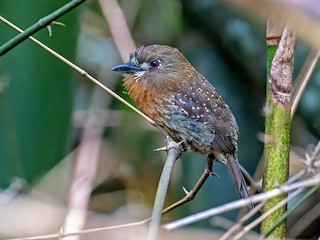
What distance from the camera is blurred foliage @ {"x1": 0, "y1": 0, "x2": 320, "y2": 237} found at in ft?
7.79

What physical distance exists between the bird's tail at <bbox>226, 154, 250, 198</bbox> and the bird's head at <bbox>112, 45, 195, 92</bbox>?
1.43 feet

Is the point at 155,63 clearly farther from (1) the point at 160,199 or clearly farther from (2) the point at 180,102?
(1) the point at 160,199

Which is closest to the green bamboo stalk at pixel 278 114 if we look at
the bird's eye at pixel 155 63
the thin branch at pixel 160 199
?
the thin branch at pixel 160 199

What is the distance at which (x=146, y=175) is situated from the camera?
12.3ft

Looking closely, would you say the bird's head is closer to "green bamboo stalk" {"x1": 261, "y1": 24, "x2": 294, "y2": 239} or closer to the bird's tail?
the bird's tail

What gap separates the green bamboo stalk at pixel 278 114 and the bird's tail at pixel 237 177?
28.6 inches

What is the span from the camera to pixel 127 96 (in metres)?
3.75

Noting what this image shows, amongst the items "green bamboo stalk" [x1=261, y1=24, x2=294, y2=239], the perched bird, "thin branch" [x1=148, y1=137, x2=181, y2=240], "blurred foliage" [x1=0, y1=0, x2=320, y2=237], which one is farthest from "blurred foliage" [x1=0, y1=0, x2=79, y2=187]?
"green bamboo stalk" [x1=261, y1=24, x2=294, y2=239]

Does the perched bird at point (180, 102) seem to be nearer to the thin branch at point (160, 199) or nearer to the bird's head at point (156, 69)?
the bird's head at point (156, 69)

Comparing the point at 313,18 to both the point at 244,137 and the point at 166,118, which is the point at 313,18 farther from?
the point at 244,137

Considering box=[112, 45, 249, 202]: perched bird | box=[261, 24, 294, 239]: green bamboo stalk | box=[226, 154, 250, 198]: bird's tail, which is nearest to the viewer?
box=[261, 24, 294, 239]: green bamboo stalk

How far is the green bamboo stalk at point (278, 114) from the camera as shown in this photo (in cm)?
156

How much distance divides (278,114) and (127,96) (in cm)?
221

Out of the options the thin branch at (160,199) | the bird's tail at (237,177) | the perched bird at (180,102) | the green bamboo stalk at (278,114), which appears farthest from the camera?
the perched bird at (180,102)
